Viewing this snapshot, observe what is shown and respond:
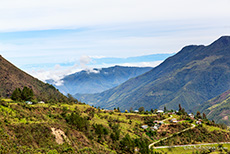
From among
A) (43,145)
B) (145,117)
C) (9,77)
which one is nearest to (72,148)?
(43,145)

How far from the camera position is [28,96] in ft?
420

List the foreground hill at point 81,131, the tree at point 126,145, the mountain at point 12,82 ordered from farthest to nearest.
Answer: the mountain at point 12,82 < the tree at point 126,145 < the foreground hill at point 81,131

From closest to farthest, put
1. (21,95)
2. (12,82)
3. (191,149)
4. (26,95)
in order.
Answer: (21,95) < (26,95) < (191,149) < (12,82)

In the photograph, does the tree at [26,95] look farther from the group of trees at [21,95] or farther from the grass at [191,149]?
the grass at [191,149]

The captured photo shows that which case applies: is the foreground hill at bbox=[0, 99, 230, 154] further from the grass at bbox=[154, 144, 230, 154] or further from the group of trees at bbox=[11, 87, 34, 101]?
the group of trees at bbox=[11, 87, 34, 101]

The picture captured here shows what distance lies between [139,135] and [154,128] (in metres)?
15.4

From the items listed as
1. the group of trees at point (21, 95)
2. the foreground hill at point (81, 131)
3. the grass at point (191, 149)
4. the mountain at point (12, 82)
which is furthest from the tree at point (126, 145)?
the mountain at point (12, 82)

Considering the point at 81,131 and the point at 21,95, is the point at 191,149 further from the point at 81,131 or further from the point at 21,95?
the point at 21,95

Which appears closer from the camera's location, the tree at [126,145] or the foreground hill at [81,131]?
the foreground hill at [81,131]

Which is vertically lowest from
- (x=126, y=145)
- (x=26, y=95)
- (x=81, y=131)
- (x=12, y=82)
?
(x=126, y=145)

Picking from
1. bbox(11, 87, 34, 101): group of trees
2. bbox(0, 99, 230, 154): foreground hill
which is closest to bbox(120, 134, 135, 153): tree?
bbox(0, 99, 230, 154): foreground hill

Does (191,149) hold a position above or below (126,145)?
below

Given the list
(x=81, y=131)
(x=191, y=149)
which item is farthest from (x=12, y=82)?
(x=191, y=149)

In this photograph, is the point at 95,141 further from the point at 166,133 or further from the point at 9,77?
the point at 9,77
